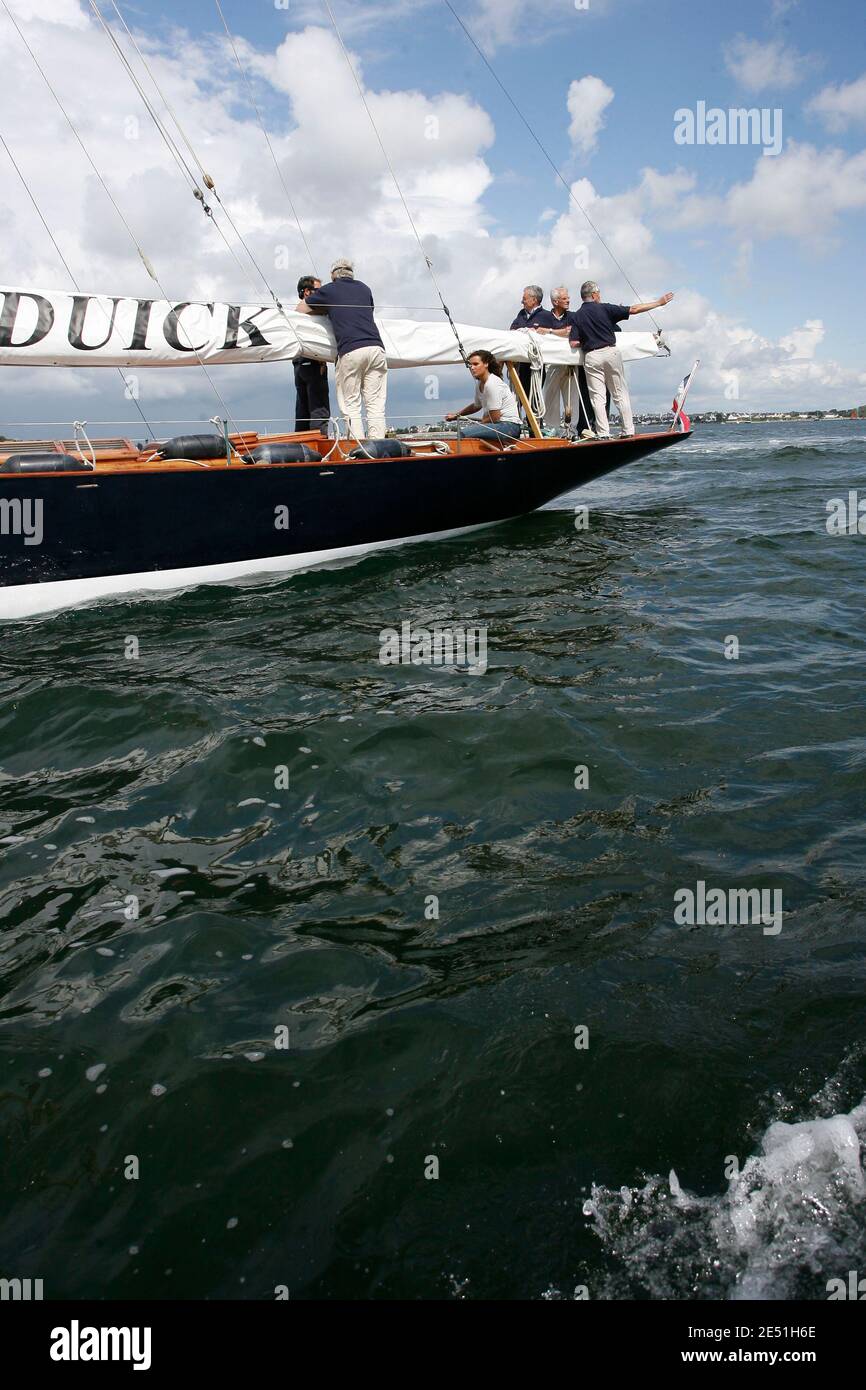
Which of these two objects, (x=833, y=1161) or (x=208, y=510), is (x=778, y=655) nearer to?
(x=833, y=1161)

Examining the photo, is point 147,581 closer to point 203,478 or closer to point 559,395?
point 203,478

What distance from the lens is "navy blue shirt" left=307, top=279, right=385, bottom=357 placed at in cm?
1057

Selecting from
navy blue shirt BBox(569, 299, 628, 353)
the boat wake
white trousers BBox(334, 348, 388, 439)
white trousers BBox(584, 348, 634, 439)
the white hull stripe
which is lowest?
the boat wake

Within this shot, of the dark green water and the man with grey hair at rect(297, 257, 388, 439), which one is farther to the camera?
the man with grey hair at rect(297, 257, 388, 439)

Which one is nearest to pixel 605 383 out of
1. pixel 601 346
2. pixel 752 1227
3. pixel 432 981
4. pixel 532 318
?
pixel 601 346

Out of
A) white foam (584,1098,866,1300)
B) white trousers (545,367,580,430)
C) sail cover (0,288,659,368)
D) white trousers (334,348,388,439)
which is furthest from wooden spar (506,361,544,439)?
white foam (584,1098,866,1300)

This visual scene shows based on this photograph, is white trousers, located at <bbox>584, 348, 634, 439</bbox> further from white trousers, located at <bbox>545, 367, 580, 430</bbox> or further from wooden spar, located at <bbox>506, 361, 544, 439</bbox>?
wooden spar, located at <bbox>506, 361, 544, 439</bbox>

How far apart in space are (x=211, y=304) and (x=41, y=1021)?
31.1 ft

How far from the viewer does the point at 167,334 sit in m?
9.77

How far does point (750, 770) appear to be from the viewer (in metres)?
4.58

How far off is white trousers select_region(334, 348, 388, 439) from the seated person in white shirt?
1.39 metres

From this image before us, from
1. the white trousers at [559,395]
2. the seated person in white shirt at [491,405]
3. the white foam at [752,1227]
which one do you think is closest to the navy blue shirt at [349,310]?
the seated person in white shirt at [491,405]

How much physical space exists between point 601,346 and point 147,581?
8540mm
